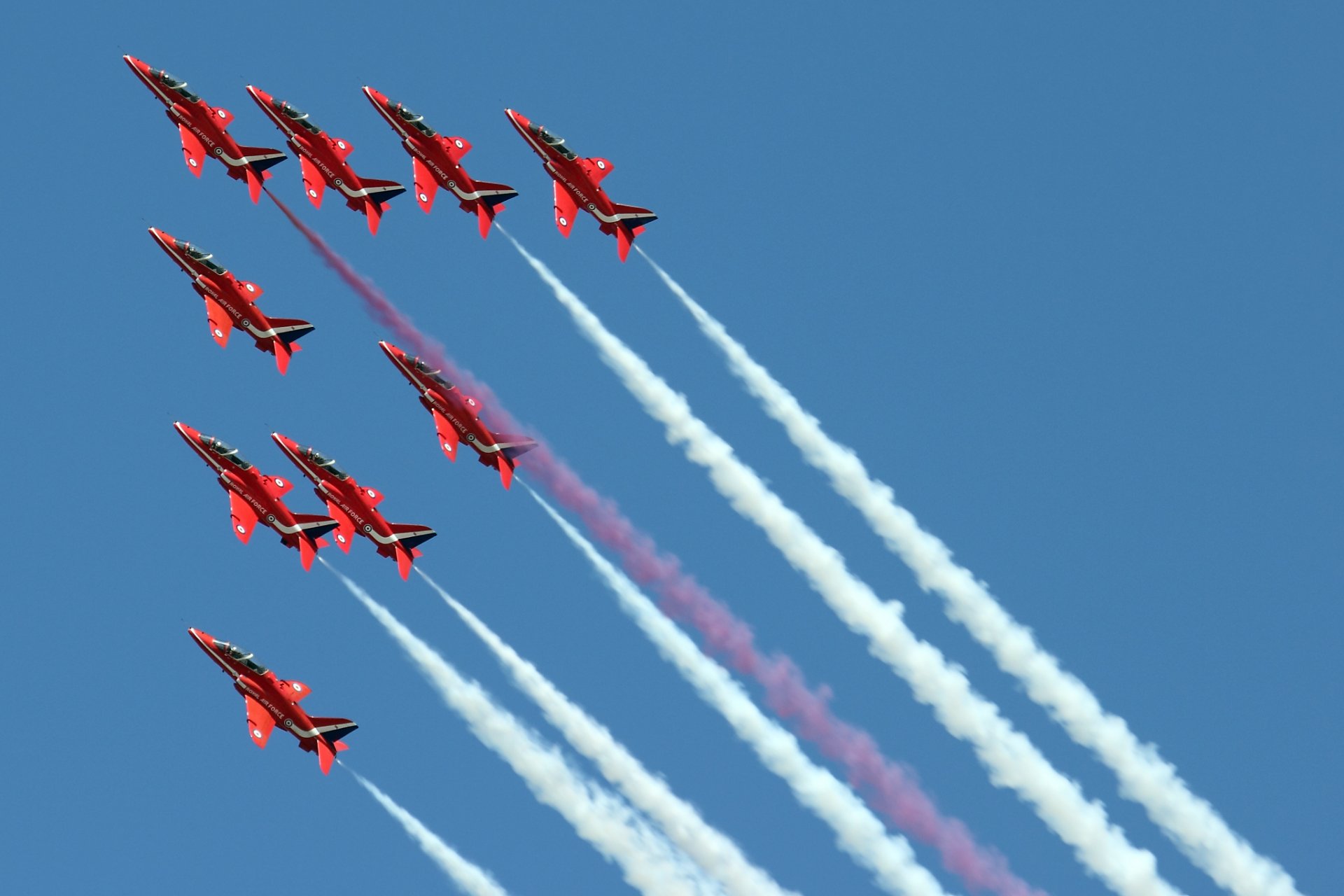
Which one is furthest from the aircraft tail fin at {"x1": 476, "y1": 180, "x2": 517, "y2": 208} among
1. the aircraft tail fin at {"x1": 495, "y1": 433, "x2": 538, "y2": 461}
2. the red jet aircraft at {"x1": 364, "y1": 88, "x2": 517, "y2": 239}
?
the aircraft tail fin at {"x1": 495, "y1": 433, "x2": 538, "y2": 461}

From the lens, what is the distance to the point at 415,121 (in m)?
102

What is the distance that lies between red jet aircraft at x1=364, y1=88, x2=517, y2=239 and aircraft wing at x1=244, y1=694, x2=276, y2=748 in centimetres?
2006

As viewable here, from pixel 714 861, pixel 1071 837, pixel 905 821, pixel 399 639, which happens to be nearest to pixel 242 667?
pixel 399 639

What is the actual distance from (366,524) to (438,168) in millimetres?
14411

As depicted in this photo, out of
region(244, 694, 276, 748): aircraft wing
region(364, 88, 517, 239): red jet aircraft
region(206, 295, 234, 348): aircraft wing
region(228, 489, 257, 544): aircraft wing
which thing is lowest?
region(244, 694, 276, 748): aircraft wing

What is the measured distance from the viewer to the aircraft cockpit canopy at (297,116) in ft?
334

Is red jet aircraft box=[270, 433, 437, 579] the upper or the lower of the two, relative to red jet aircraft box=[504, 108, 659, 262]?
lower

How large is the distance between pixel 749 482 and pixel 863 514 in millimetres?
4693

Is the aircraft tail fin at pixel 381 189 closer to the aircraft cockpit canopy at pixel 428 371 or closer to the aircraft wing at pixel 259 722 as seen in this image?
the aircraft cockpit canopy at pixel 428 371

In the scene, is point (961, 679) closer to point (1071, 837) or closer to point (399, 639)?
point (1071, 837)

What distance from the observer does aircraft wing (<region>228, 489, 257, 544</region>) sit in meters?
99.0

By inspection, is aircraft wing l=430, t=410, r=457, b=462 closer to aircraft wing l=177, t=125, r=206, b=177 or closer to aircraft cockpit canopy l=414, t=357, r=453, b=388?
aircraft cockpit canopy l=414, t=357, r=453, b=388

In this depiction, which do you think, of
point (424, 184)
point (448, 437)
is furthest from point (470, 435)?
point (424, 184)

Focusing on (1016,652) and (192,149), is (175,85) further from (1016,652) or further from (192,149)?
(1016,652)
